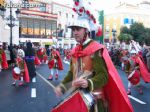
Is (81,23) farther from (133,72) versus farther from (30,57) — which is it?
(30,57)

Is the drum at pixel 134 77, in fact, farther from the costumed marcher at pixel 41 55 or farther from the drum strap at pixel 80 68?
the costumed marcher at pixel 41 55

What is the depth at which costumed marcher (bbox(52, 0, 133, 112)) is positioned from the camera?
147 inches

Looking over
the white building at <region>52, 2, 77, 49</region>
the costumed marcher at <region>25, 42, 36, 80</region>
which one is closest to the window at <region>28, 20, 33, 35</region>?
the white building at <region>52, 2, 77, 49</region>

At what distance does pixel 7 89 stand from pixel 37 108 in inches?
171

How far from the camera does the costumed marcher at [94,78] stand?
3.74m

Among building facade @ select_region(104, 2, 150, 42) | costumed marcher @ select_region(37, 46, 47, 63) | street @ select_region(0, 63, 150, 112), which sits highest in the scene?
building facade @ select_region(104, 2, 150, 42)

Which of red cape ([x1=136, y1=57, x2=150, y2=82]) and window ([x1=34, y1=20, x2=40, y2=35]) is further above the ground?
window ([x1=34, y1=20, x2=40, y2=35])

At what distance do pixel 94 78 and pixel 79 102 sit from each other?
28 cm

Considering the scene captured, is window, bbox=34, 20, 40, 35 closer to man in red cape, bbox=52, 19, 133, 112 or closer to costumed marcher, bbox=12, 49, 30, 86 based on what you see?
costumed marcher, bbox=12, 49, 30, 86

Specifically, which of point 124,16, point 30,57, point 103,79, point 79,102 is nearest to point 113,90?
point 103,79

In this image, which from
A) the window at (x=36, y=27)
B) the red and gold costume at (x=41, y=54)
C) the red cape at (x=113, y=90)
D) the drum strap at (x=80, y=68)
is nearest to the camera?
the red cape at (x=113, y=90)

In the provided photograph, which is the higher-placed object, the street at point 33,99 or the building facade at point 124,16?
the building facade at point 124,16

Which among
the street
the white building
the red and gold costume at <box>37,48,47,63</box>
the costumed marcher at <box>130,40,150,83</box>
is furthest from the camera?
the white building

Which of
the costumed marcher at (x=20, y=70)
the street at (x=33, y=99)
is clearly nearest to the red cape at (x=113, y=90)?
the street at (x=33, y=99)
